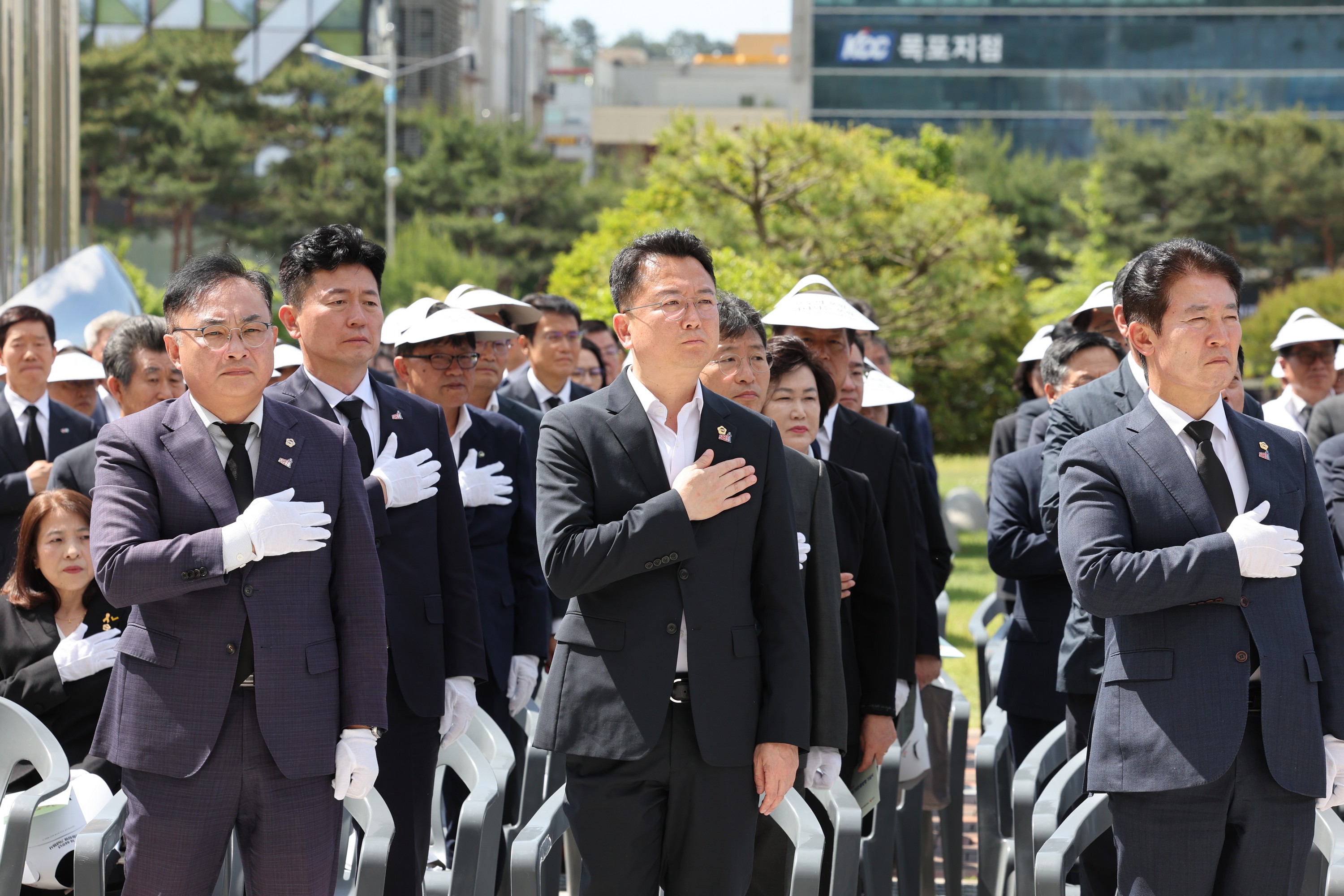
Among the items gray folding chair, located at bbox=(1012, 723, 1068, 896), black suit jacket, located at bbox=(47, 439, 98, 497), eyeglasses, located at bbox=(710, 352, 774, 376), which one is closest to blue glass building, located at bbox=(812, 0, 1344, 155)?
black suit jacket, located at bbox=(47, 439, 98, 497)

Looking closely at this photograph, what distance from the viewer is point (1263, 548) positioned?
287cm

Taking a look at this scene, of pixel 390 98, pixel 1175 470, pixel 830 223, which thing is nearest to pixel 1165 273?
pixel 1175 470

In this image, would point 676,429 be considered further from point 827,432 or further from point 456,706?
point 827,432

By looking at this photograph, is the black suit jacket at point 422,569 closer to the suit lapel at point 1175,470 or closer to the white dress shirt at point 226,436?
the white dress shirt at point 226,436

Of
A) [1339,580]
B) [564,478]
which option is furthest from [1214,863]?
[564,478]

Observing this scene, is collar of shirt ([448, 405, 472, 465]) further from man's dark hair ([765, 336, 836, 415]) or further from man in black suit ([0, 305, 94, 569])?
man in black suit ([0, 305, 94, 569])

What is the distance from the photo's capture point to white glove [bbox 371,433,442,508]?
143 inches

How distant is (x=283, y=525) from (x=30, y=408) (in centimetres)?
366

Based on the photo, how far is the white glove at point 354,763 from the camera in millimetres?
3033

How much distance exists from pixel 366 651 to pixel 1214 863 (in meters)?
1.82

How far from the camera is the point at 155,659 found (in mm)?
2943

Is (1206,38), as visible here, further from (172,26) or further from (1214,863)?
(1214,863)

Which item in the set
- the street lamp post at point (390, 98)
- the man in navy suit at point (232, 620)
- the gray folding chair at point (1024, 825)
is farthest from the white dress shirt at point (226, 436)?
the street lamp post at point (390, 98)

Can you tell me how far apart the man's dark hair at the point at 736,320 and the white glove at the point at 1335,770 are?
1.68 m
